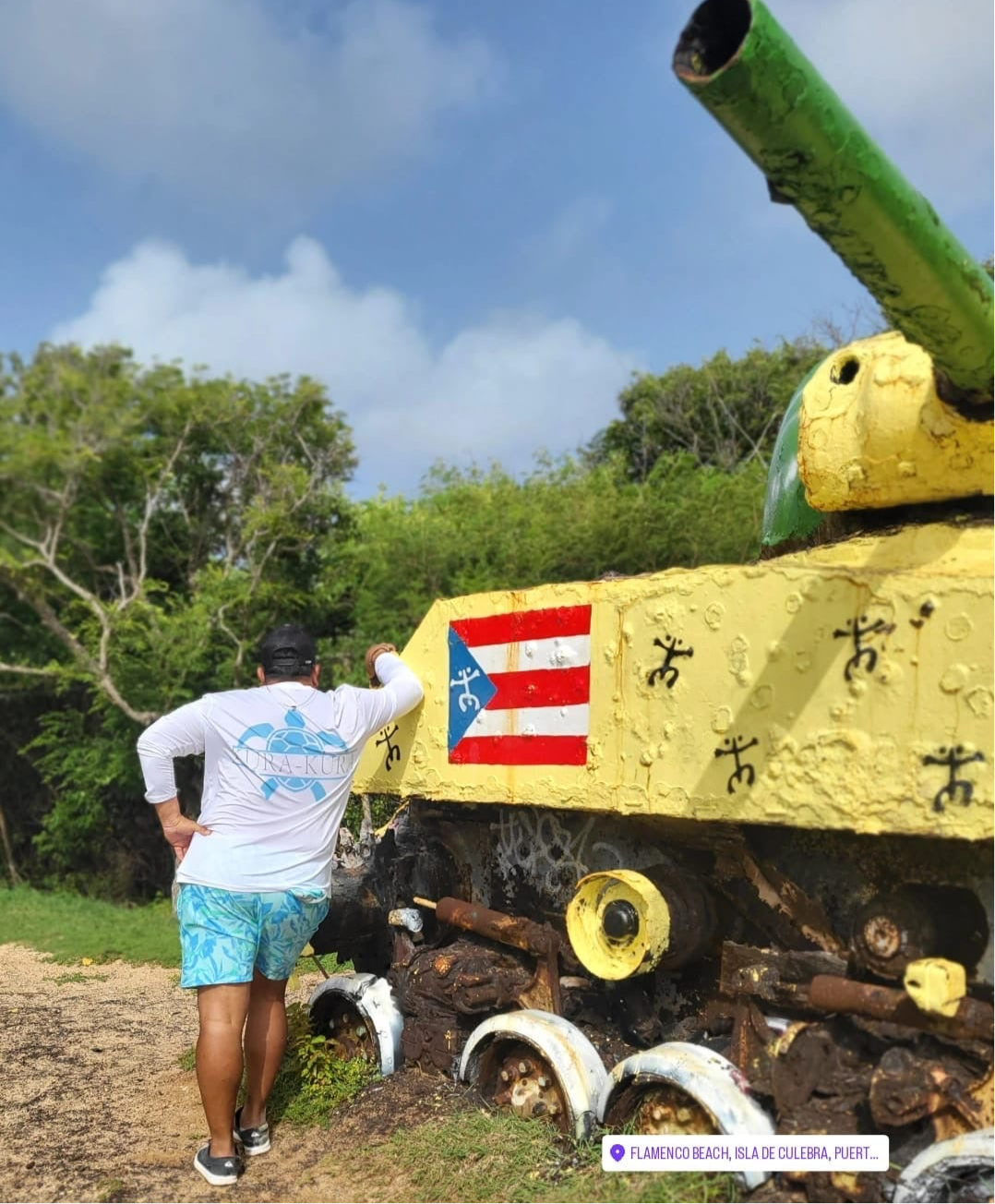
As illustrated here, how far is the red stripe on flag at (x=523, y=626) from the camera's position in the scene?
4117 millimetres

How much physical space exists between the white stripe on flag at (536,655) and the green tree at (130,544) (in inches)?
366

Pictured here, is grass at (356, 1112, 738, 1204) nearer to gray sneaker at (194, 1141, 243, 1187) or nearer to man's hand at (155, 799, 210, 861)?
gray sneaker at (194, 1141, 243, 1187)

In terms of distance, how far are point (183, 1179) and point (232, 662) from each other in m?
9.84

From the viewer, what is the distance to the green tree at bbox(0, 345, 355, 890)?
13.4 m

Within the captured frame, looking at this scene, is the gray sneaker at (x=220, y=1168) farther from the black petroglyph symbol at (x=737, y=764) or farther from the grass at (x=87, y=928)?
the grass at (x=87, y=928)

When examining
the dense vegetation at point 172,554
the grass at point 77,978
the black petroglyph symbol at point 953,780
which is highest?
the dense vegetation at point 172,554

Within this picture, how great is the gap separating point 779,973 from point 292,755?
1765 millimetres

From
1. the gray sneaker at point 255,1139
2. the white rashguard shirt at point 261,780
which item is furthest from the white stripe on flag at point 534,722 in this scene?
the gray sneaker at point 255,1139

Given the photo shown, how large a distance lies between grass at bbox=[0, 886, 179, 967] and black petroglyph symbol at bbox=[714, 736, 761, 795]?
681 cm

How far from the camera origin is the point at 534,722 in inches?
166

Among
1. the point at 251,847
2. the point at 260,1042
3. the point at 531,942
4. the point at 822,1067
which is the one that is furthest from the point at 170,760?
the point at 822,1067

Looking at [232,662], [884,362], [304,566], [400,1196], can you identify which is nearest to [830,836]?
[884,362]

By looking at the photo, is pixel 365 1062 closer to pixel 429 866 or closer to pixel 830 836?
pixel 429 866

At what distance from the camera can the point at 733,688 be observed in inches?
139
